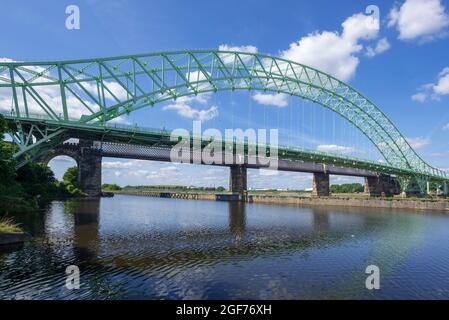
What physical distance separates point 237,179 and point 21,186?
3356 inches

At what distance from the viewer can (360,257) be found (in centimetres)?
2359

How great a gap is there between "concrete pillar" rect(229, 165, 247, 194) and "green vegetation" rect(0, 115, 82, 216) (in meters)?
56.4

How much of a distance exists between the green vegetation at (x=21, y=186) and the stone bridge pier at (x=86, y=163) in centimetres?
1078

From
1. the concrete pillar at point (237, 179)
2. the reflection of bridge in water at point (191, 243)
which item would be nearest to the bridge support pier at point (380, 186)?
the concrete pillar at point (237, 179)

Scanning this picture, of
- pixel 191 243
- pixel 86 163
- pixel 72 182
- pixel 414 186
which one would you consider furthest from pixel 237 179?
pixel 191 243

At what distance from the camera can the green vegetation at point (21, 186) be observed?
36125 mm

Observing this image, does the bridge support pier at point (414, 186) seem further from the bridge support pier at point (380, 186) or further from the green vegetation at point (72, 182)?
the green vegetation at point (72, 182)

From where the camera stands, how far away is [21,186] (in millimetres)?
46031

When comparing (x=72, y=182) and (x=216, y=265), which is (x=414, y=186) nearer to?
(x=72, y=182)
